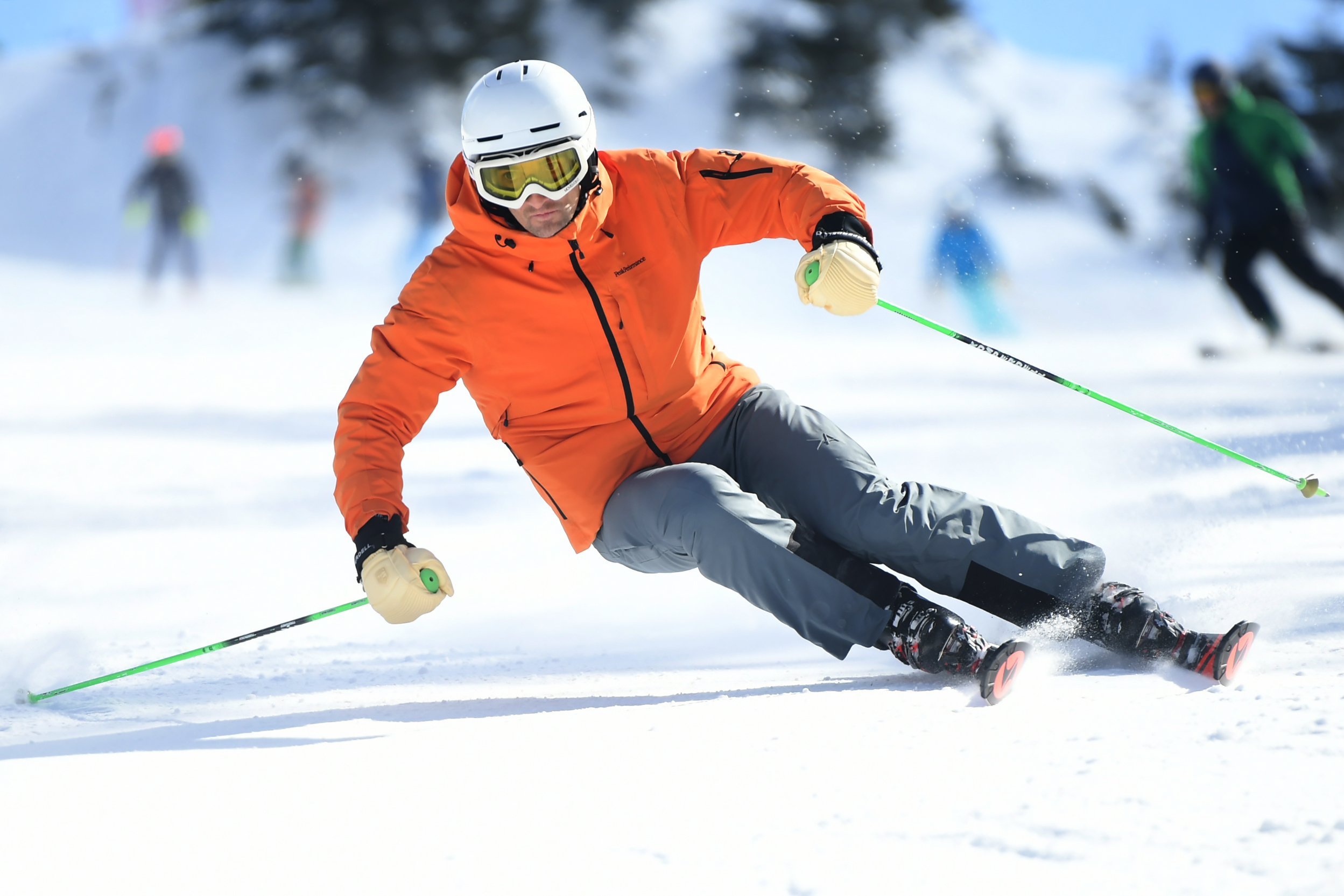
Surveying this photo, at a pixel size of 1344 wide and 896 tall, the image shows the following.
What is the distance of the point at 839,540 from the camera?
94.3 inches

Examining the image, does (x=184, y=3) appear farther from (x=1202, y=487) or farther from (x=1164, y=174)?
(x=1202, y=487)

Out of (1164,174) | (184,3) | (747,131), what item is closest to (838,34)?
(747,131)

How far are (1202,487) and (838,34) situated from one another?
1659 centimetres

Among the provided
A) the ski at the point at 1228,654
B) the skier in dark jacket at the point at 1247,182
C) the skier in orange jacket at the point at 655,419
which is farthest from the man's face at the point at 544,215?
the skier in dark jacket at the point at 1247,182

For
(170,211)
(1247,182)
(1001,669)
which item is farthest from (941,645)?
(170,211)

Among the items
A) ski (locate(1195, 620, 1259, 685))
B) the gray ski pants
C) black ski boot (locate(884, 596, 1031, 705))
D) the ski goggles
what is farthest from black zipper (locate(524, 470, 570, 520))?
ski (locate(1195, 620, 1259, 685))

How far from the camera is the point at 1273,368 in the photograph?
7113mm

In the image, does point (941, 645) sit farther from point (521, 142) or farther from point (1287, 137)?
point (1287, 137)

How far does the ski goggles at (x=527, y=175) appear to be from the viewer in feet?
7.64

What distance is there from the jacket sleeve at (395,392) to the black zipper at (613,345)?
0.91ft

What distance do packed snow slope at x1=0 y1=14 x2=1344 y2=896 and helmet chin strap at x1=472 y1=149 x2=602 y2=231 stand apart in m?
1.00

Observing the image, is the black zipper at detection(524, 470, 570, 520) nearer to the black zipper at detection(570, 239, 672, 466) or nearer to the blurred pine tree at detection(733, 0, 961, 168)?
the black zipper at detection(570, 239, 672, 466)

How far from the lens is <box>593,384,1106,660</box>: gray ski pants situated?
7.38 feet

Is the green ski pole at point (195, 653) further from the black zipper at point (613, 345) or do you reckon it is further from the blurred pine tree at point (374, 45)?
the blurred pine tree at point (374, 45)
